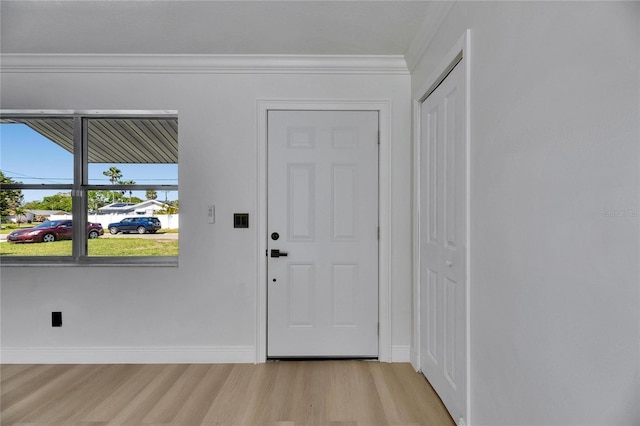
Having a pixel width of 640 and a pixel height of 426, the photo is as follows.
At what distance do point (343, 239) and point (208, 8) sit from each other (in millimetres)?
1864

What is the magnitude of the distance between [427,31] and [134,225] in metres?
2.73

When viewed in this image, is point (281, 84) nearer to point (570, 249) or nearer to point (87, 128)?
point (87, 128)

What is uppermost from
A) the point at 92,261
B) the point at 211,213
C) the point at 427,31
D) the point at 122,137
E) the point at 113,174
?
the point at 427,31

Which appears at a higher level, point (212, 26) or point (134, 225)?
point (212, 26)

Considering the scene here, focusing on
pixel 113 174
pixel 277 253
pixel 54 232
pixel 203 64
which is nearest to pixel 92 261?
pixel 54 232

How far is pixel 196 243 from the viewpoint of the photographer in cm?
275

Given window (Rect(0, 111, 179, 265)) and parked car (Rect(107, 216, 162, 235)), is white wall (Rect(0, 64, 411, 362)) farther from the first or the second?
parked car (Rect(107, 216, 162, 235))

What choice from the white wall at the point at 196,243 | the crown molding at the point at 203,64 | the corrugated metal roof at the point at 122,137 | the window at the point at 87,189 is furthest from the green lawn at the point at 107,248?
the crown molding at the point at 203,64

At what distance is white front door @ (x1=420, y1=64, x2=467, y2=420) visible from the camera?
5.81 ft

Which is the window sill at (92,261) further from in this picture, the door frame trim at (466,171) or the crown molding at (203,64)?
the door frame trim at (466,171)

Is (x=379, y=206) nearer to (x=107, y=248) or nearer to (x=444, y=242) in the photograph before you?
(x=444, y=242)

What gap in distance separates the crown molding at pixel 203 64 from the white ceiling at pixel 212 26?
51 mm

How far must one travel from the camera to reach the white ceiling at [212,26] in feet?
6.82

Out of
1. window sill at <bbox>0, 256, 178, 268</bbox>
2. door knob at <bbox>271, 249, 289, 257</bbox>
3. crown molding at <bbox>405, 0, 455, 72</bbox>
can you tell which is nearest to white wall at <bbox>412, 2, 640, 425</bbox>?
crown molding at <bbox>405, 0, 455, 72</bbox>
